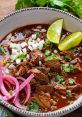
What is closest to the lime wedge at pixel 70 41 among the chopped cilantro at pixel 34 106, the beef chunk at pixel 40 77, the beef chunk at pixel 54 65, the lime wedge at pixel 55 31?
the lime wedge at pixel 55 31

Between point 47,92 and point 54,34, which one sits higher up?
point 54,34

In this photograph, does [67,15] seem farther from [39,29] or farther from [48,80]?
[48,80]

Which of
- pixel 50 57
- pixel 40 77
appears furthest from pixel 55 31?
pixel 40 77

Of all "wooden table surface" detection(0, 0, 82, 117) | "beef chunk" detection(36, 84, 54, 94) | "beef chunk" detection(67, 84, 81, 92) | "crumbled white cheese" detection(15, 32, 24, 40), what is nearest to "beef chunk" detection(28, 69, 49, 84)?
"beef chunk" detection(36, 84, 54, 94)

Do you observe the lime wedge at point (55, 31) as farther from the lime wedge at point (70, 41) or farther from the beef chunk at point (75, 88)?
the beef chunk at point (75, 88)

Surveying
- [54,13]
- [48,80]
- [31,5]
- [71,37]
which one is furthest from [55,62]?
[31,5]

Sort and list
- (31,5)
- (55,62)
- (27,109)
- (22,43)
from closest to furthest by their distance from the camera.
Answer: (27,109) → (55,62) → (22,43) → (31,5)

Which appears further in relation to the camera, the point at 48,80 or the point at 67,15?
the point at 67,15

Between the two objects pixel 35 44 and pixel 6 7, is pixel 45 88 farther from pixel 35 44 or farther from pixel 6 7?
pixel 6 7
